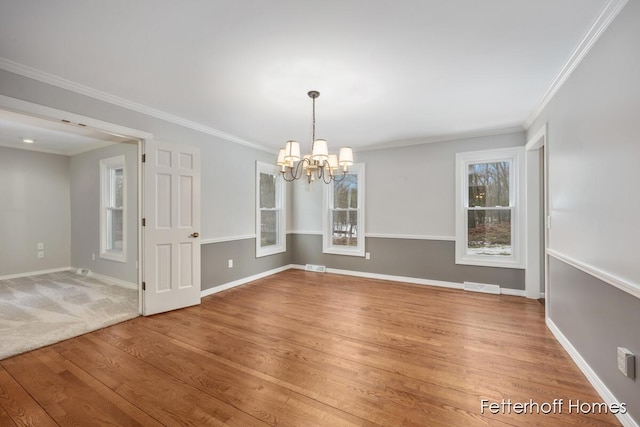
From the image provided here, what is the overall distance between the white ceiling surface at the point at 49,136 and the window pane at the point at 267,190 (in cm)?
234

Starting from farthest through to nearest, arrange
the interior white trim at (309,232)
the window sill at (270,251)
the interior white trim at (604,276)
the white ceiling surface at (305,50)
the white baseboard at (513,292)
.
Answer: the interior white trim at (309,232), the window sill at (270,251), the white baseboard at (513,292), the white ceiling surface at (305,50), the interior white trim at (604,276)

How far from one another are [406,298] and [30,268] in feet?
22.9

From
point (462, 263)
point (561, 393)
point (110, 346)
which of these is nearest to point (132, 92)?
point (110, 346)

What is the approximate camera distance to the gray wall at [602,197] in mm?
1561

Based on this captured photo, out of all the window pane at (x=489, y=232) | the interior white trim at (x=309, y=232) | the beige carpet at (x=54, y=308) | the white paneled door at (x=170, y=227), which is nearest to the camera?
the beige carpet at (x=54, y=308)

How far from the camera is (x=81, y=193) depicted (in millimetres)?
5508

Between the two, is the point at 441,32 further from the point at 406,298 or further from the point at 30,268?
the point at 30,268

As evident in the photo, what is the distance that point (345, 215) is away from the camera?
562 centimetres

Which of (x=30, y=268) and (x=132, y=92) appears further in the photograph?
(x=30, y=268)

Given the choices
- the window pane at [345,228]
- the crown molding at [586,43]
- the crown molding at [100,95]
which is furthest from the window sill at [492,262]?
the crown molding at [100,95]

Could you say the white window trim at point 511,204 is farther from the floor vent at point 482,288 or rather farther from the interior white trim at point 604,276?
the interior white trim at point 604,276

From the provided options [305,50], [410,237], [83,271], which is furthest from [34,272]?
[410,237]

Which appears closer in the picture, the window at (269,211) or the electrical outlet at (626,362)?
the electrical outlet at (626,362)

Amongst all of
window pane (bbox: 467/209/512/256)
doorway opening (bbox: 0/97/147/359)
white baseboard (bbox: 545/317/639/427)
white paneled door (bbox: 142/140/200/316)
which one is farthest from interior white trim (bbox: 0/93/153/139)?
window pane (bbox: 467/209/512/256)
